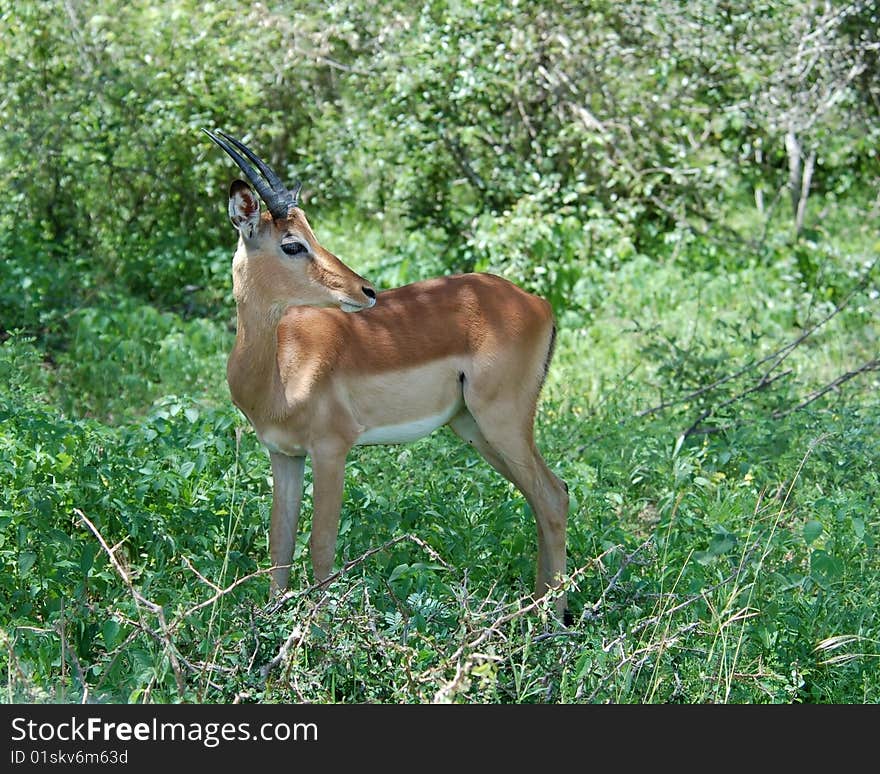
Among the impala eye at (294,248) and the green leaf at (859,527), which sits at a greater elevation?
the impala eye at (294,248)

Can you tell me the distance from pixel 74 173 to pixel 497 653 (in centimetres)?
679

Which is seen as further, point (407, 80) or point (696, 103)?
point (696, 103)

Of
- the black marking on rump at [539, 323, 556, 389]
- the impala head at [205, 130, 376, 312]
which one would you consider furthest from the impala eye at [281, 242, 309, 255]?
the black marking on rump at [539, 323, 556, 389]

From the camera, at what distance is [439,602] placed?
3.92 m

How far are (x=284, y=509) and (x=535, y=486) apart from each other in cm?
89

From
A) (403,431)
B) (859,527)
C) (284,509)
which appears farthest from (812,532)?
(284,509)

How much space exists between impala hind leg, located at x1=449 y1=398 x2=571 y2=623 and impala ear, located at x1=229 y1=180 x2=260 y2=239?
99cm

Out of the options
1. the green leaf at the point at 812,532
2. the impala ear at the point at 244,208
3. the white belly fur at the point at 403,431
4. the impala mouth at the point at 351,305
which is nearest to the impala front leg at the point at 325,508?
the white belly fur at the point at 403,431

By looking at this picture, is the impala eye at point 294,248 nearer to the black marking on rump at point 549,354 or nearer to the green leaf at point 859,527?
the black marking on rump at point 549,354

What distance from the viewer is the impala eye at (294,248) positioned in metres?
4.46

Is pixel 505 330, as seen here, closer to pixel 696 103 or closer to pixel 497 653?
pixel 497 653

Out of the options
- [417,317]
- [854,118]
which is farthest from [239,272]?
[854,118]

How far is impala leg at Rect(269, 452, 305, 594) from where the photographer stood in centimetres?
466

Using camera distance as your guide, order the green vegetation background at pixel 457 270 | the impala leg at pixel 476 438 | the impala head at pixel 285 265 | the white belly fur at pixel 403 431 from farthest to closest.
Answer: the impala leg at pixel 476 438 < the white belly fur at pixel 403 431 < the impala head at pixel 285 265 < the green vegetation background at pixel 457 270
